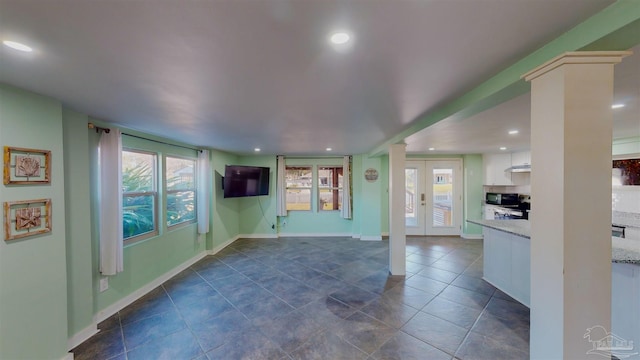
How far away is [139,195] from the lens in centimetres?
329

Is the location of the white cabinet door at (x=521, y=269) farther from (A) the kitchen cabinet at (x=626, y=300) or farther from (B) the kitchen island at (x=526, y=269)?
(A) the kitchen cabinet at (x=626, y=300)

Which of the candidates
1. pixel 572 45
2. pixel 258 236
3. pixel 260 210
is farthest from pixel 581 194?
pixel 258 236

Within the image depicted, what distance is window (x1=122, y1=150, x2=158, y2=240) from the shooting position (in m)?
3.09

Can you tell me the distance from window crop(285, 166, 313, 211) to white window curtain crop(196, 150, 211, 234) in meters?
2.33

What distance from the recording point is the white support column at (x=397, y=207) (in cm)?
373

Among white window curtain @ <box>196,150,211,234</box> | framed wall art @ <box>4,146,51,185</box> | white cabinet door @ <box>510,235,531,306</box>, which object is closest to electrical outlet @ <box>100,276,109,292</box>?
framed wall art @ <box>4,146,51,185</box>

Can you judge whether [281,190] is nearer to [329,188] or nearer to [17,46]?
[329,188]

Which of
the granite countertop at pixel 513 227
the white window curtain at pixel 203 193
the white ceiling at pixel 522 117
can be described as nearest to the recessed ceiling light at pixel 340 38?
the white ceiling at pixel 522 117

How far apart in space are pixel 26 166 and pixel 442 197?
7353 millimetres

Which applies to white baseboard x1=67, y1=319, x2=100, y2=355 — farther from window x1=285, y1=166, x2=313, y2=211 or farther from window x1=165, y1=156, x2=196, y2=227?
window x1=285, y1=166, x2=313, y2=211

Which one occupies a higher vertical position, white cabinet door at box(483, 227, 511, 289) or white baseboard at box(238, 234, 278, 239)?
white cabinet door at box(483, 227, 511, 289)

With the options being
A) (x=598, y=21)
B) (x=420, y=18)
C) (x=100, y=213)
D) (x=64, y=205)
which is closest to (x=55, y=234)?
(x=64, y=205)

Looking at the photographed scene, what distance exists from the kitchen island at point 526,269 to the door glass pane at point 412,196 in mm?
2840

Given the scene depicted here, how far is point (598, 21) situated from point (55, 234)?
3.73m
